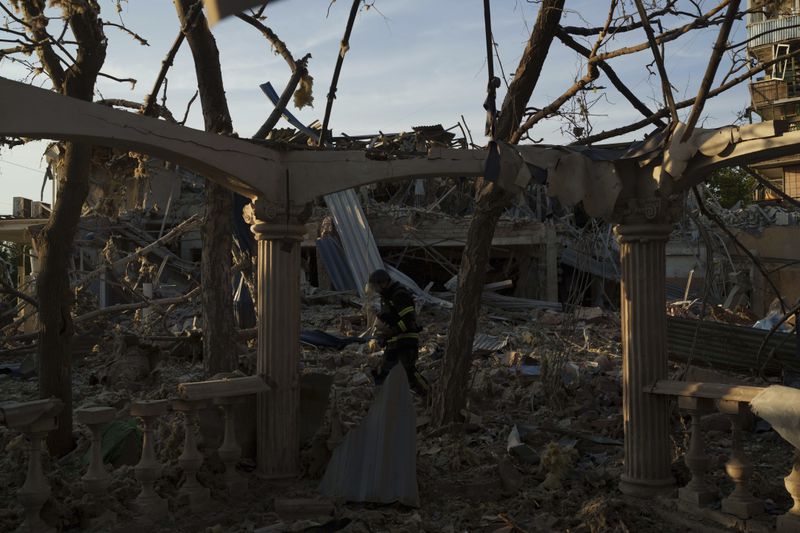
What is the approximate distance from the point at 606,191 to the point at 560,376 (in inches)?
172

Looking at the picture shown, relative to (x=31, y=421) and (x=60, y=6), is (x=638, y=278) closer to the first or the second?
(x=31, y=421)

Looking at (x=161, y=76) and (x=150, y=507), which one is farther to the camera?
(x=161, y=76)

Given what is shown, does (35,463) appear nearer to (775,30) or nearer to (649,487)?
(649,487)

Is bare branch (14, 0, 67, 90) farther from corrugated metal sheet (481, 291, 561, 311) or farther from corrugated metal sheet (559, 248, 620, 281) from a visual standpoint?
corrugated metal sheet (559, 248, 620, 281)

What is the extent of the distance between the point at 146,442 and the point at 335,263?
13214 millimetres

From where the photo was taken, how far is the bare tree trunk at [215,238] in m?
9.85

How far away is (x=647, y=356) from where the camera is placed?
674 cm

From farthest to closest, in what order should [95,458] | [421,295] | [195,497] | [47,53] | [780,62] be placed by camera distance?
[421,295] < [780,62] < [47,53] < [195,497] < [95,458]

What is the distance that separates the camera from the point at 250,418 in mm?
7238

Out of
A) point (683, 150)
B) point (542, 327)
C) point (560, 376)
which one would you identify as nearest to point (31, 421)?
point (683, 150)

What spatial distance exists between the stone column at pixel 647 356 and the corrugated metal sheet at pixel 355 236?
1193cm

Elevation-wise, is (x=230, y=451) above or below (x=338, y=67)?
below

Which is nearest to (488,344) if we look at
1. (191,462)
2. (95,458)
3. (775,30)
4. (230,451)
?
(775,30)

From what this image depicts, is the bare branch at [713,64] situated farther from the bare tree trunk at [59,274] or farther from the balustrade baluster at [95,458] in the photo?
the bare tree trunk at [59,274]
